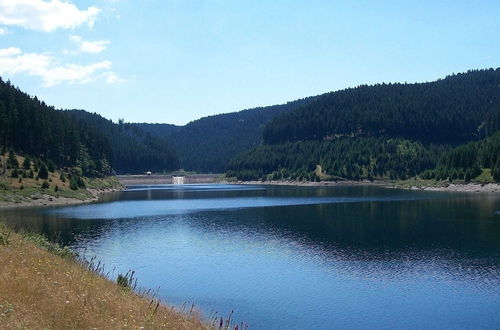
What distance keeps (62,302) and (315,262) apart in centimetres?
3771

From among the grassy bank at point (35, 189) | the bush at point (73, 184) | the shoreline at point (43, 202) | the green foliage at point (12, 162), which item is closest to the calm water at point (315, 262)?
the shoreline at point (43, 202)

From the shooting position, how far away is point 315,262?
56.3 metres

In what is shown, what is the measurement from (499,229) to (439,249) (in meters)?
22.2

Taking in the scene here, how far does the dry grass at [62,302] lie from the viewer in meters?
20.2

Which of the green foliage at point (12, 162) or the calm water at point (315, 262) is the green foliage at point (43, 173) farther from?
the calm water at point (315, 262)

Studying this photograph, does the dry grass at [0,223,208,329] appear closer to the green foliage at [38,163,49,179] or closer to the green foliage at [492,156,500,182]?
the green foliage at [38,163,49,179]

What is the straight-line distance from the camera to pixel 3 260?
27.3 meters

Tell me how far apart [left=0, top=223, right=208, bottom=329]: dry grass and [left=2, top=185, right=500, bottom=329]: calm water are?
11.2 m

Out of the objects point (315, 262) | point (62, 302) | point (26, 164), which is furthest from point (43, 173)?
point (62, 302)

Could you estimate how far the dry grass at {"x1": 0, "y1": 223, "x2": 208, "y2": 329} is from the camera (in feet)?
66.3

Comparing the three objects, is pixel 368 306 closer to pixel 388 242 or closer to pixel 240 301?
pixel 240 301

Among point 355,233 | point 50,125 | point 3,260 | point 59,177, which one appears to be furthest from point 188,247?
point 50,125

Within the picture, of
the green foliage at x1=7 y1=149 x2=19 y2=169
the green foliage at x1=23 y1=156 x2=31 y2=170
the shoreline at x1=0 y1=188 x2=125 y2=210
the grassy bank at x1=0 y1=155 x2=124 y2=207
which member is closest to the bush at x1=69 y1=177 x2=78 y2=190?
the grassy bank at x1=0 y1=155 x2=124 y2=207

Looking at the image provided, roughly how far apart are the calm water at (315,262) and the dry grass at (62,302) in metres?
11.2
